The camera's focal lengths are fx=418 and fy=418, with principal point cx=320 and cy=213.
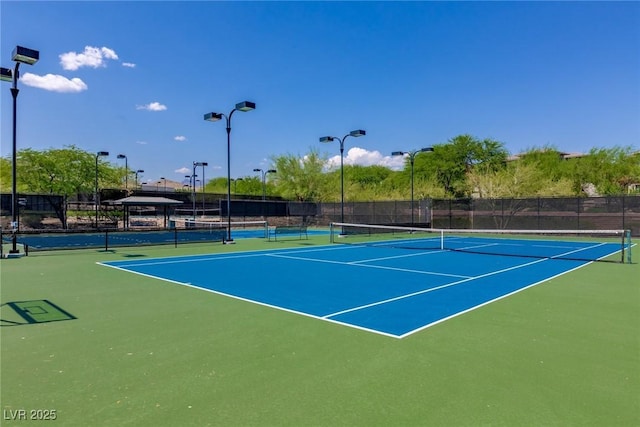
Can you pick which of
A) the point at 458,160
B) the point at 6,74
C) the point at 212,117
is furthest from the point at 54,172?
the point at 458,160

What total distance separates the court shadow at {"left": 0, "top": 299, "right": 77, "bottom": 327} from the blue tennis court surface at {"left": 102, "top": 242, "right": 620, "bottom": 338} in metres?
2.94

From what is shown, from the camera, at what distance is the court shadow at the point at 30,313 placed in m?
6.57

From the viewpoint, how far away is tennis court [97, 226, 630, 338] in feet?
23.9

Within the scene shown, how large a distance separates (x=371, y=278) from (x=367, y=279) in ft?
0.65

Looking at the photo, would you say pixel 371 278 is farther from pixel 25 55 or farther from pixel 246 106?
pixel 25 55

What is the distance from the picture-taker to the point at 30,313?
7.05 meters

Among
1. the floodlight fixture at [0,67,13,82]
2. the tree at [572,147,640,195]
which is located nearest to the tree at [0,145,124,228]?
the floodlight fixture at [0,67,13,82]

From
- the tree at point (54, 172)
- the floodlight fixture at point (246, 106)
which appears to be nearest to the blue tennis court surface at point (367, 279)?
the floodlight fixture at point (246, 106)

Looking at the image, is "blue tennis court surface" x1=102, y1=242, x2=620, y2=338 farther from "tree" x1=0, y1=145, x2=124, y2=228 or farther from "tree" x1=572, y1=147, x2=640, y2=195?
"tree" x1=572, y1=147, x2=640, y2=195

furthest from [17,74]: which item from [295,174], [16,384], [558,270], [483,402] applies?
[295,174]

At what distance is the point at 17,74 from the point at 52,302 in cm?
1013

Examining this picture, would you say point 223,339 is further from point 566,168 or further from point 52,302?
point 566,168

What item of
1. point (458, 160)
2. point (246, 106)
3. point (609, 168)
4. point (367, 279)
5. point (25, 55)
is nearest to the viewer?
point (367, 279)

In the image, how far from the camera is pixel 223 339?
18.7 ft
